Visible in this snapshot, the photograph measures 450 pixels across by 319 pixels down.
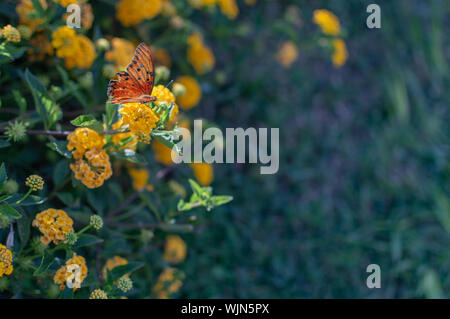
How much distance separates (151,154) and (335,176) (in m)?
1.54

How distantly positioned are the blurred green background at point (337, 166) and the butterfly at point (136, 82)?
1107 mm

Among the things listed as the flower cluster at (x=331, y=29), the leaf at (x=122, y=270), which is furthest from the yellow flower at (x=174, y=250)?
the flower cluster at (x=331, y=29)

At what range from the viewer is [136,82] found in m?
1.26

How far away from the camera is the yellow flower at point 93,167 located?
4.51 feet

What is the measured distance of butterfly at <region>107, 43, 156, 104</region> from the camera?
4.09 ft

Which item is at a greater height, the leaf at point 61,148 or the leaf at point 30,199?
the leaf at point 61,148

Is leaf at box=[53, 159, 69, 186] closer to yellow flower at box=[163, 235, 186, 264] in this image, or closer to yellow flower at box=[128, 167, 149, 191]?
yellow flower at box=[128, 167, 149, 191]

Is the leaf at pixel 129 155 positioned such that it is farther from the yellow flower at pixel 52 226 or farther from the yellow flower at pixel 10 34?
the yellow flower at pixel 10 34

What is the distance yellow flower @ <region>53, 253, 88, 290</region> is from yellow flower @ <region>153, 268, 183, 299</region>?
52 cm

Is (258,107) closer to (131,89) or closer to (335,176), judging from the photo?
(335,176)

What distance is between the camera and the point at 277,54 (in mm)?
2912

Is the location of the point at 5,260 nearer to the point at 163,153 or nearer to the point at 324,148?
the point at 163,153

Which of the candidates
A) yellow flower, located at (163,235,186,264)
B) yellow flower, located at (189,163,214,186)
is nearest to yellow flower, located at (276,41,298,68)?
yellow flower, located at (189,163,214,186)

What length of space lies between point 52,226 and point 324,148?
2.26m
